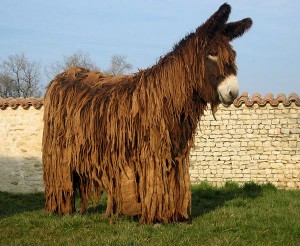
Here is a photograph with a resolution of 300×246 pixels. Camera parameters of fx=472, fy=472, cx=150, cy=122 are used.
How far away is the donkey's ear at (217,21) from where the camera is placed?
638cm

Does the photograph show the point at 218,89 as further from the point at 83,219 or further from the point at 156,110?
the point at 83,219

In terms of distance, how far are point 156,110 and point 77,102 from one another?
5.15 feet

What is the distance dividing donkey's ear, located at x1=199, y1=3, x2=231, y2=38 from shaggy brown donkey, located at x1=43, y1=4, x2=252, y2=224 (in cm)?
1

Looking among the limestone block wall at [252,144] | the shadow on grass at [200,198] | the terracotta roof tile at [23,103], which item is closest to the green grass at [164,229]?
the shadow on grass at [200,198]

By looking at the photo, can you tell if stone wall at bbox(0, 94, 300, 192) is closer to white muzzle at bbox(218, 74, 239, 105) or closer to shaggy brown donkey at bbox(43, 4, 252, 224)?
shaggy brown donkey at bbox(43, 4, 252, 224)

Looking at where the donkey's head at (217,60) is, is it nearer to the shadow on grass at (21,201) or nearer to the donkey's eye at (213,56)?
the donkey's eye at (213,56)

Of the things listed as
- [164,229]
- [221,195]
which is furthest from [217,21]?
[221,195]

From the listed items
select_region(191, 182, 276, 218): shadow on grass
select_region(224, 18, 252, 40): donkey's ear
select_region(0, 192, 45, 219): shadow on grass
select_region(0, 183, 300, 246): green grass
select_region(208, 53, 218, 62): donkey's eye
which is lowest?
select_region(0, 192, 45, 219): shadow on grass

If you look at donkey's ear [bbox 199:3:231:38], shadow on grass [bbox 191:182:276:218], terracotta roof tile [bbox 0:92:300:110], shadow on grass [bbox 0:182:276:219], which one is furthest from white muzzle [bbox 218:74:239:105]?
terracotta roof tile [bbox 0:92:300:110]

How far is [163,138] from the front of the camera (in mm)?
6609

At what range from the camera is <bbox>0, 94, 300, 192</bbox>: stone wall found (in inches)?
527

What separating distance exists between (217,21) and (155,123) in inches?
64.6

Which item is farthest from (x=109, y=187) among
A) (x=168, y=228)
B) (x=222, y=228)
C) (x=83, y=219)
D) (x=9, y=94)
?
(x=9, y=94)

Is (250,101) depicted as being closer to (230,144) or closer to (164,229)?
(230,144)
